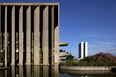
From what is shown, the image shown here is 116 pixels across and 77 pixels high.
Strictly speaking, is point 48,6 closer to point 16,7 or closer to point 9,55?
point 16,7

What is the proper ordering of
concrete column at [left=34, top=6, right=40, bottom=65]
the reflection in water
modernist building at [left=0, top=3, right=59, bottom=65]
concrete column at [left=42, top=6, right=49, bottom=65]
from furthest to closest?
concrete column at [left=42, top=6, right=49, bottom=65] < modernist building at [left=0, top=3, right=59, bottom=65] < concrete column at [left=34, top=6, right=40, bottom=65] < the reflection in water

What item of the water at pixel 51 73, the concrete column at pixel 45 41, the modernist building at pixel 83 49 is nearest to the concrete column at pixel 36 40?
the concrete column at pixel 45 41

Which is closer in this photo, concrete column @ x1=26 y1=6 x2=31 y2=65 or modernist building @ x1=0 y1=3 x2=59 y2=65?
concrete column @ x1=26 y1=6 x2=31 y2=65

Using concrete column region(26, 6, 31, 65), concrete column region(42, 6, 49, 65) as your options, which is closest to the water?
concrete column region(26, 6, 31, 65)

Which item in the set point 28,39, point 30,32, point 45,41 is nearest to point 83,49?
point 45,41

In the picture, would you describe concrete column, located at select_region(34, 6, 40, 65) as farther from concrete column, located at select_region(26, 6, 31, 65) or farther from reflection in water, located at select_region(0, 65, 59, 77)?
reflection in water, located at select_region(0, 65, 59, 77)

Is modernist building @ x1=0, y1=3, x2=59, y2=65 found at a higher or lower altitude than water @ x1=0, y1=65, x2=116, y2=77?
higher

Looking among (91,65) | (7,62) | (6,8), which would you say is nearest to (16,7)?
(6,8)

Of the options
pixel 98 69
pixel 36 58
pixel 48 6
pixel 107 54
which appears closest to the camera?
pixel 98 69

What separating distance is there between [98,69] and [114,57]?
8.09 metres

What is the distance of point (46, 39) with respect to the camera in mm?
36188

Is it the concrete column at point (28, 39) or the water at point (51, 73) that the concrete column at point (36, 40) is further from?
the water at point (51, 73)

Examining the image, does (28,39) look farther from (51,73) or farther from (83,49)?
(83,49)

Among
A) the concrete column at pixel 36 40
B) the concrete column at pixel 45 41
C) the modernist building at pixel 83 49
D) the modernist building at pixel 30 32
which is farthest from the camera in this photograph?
the modernist building at pixel 83 49
